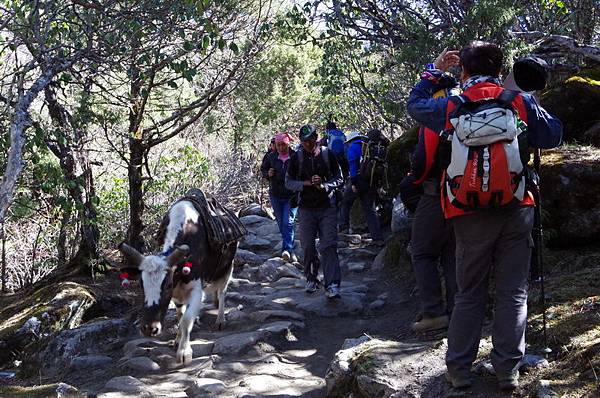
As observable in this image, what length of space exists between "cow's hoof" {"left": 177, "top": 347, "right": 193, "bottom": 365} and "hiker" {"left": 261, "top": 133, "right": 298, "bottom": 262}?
4.23 m

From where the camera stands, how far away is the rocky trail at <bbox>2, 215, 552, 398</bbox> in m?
4.52

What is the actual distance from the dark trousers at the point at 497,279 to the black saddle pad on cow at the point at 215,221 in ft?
13.1

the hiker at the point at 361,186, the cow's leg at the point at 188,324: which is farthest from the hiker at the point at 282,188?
the cow's leg at the point at 188,324

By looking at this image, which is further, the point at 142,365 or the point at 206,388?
the point at 142,365

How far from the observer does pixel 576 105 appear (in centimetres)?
756

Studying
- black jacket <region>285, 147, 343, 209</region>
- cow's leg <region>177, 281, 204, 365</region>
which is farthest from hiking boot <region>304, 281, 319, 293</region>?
cow's leg <region>177, 281, 204, 365</region>

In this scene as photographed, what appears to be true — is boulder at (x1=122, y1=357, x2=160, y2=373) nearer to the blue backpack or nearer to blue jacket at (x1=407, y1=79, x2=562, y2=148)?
blue jacket at (x1=407, y1=79, x2=562, y2=148)

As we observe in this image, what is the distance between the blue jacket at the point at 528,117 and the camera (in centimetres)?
380

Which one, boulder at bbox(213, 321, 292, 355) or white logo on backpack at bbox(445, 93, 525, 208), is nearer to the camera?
white logo on backpack at bbox(445, 93, 525, 208)

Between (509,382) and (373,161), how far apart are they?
7.09 meters

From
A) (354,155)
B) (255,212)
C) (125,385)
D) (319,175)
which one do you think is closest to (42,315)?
(125,385)

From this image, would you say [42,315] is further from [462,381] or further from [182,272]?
[462,381]

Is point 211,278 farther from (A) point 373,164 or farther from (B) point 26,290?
(B) point 26,290

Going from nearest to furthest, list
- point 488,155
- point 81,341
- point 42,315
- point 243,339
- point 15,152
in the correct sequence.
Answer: point 488,155
point 15,152
point 243,339
point 81,341
point 42,315
